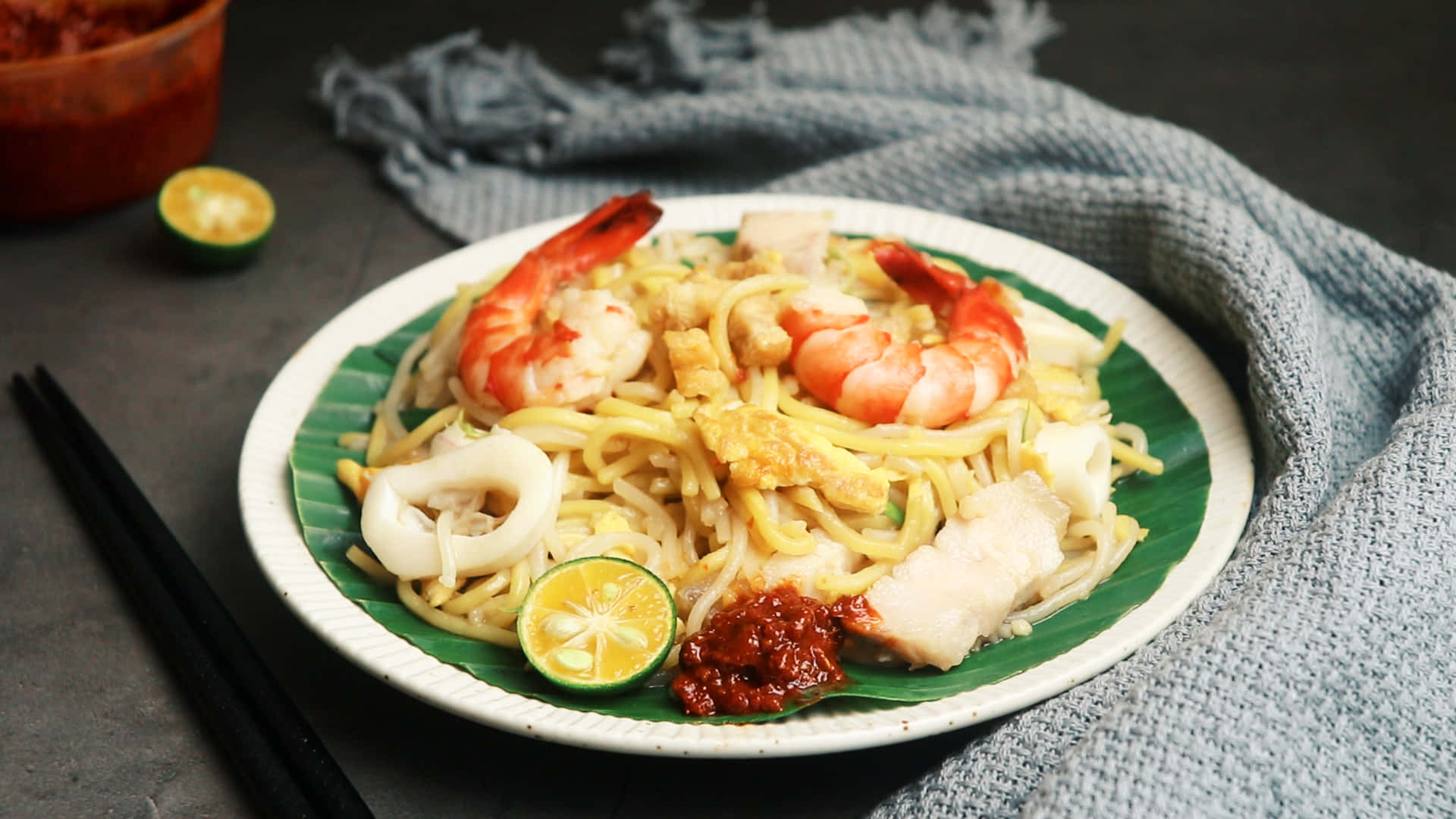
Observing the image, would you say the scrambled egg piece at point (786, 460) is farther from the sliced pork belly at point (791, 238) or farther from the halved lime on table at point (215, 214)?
the halved lime on table at point (215, 214)

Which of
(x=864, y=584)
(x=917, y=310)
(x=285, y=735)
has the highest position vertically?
(x=917, y=310)

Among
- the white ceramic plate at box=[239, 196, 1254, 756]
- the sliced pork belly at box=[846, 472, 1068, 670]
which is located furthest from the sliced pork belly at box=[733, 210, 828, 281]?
the sliced pork belly at box=[846, 472, 1068, 670]

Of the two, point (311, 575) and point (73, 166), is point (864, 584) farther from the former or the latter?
point (73, 166)

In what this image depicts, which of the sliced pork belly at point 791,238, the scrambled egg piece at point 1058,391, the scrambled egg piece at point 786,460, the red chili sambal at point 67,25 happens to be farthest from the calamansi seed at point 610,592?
the red chili sambal at point 67,25

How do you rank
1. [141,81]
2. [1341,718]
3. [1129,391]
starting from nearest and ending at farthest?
[1341,718]
[1129,391]
[141,81]

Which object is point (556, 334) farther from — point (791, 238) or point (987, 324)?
point (987, 324)

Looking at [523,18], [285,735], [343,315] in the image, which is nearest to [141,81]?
[343,315]
